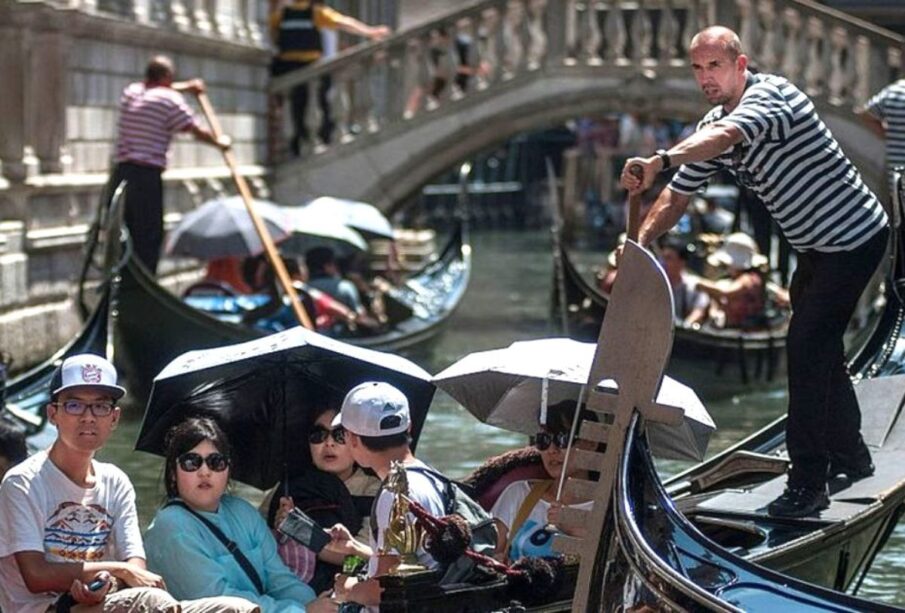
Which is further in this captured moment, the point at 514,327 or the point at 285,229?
the point at 514,327

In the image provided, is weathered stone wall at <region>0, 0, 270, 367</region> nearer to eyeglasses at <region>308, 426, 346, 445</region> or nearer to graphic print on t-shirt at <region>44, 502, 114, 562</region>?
eyeglasses at <region>308, 426, 346, 445</region>

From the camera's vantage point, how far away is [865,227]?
3.78 meters

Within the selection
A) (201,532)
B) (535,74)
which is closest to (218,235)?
(535,74)

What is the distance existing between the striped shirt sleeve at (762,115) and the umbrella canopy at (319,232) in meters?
4.19

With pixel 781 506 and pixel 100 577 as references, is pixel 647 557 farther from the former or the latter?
pixel 781 506

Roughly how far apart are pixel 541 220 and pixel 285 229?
978 cm

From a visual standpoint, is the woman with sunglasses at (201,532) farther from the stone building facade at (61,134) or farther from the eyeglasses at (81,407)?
the stone building facade at (61,134)

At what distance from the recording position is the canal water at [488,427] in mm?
5215

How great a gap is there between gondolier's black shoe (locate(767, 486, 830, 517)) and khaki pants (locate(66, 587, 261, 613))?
1.01 metres

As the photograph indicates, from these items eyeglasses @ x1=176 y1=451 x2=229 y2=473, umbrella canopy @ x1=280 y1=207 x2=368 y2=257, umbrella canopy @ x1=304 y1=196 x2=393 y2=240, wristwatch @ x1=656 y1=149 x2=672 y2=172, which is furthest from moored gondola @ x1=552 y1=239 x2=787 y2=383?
eyeglasses @ x1=176 y1=451 x2=229 y2=473

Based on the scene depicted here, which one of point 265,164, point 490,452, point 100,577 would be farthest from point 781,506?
point 265,164

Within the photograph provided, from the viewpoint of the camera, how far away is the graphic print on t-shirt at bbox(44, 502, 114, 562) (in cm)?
317

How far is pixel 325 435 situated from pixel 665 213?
0.58 metres

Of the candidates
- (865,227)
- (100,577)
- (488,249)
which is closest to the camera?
(100,577)
